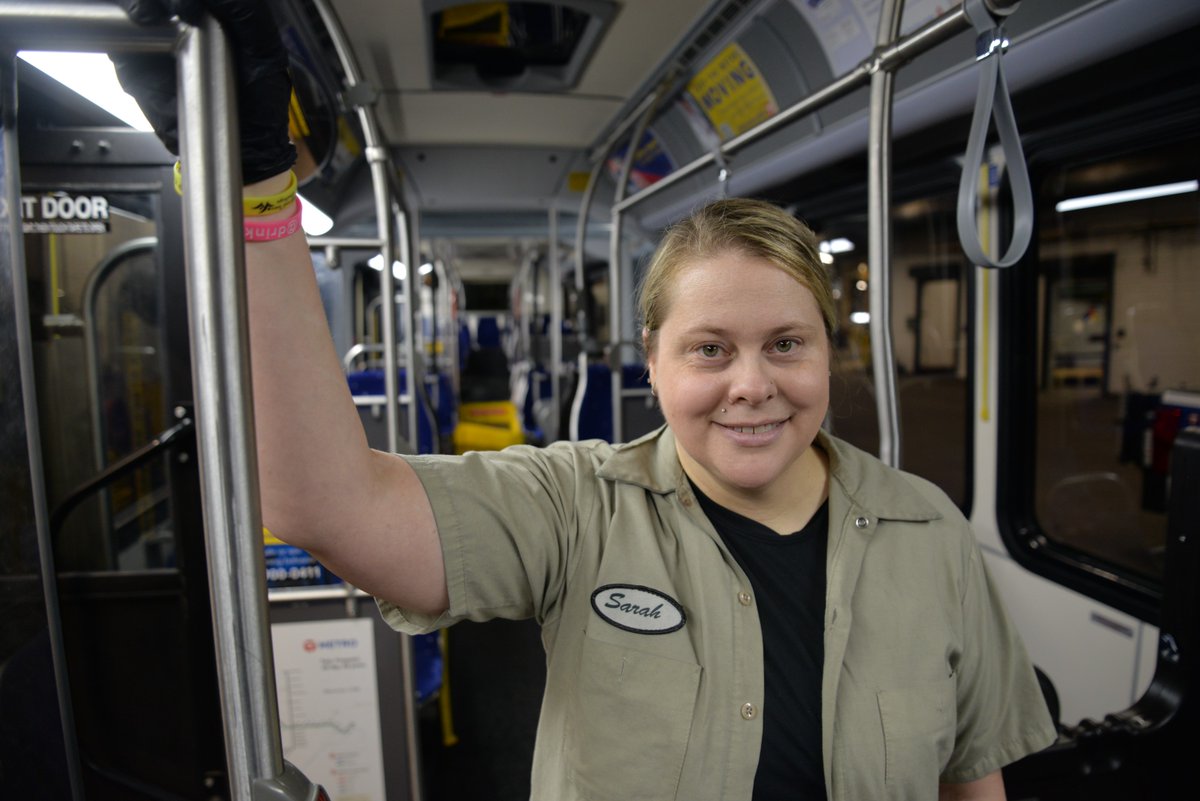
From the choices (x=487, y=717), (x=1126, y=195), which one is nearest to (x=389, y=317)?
(x=487, y=717)

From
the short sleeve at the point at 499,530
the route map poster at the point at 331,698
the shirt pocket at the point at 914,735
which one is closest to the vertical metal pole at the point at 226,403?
the short sleeve at the point at 499,530

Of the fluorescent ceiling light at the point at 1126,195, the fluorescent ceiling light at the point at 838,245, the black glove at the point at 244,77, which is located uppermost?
the fluorescent ceiling light at the point at 838,245

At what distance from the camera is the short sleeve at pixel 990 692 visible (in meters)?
1.19

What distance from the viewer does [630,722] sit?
41.0 inches

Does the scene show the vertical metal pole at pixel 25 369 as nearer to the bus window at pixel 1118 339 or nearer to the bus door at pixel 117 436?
the bus door at pixel 117 436

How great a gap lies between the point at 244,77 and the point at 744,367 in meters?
0.76

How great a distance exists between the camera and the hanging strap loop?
1.15m

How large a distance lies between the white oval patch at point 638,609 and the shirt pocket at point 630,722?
0.04 m

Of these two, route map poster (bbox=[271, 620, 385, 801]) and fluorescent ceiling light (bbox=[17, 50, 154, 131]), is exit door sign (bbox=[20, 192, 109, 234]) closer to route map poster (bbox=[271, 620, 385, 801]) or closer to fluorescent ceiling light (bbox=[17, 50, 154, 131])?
fluorescent ceiling light (bbox=[17, 50, 154, 131])

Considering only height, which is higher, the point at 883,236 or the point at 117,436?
the point at 883,236

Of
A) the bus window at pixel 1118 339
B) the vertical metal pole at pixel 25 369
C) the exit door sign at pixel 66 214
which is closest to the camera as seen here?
the vertical metal pole at pixel 25 369

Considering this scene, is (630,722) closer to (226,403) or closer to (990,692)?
(990,692)

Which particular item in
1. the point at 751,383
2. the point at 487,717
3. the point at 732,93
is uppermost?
the point at 732,93

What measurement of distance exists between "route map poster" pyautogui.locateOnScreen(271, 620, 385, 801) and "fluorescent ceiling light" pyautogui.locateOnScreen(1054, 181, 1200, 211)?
9.42 feet
